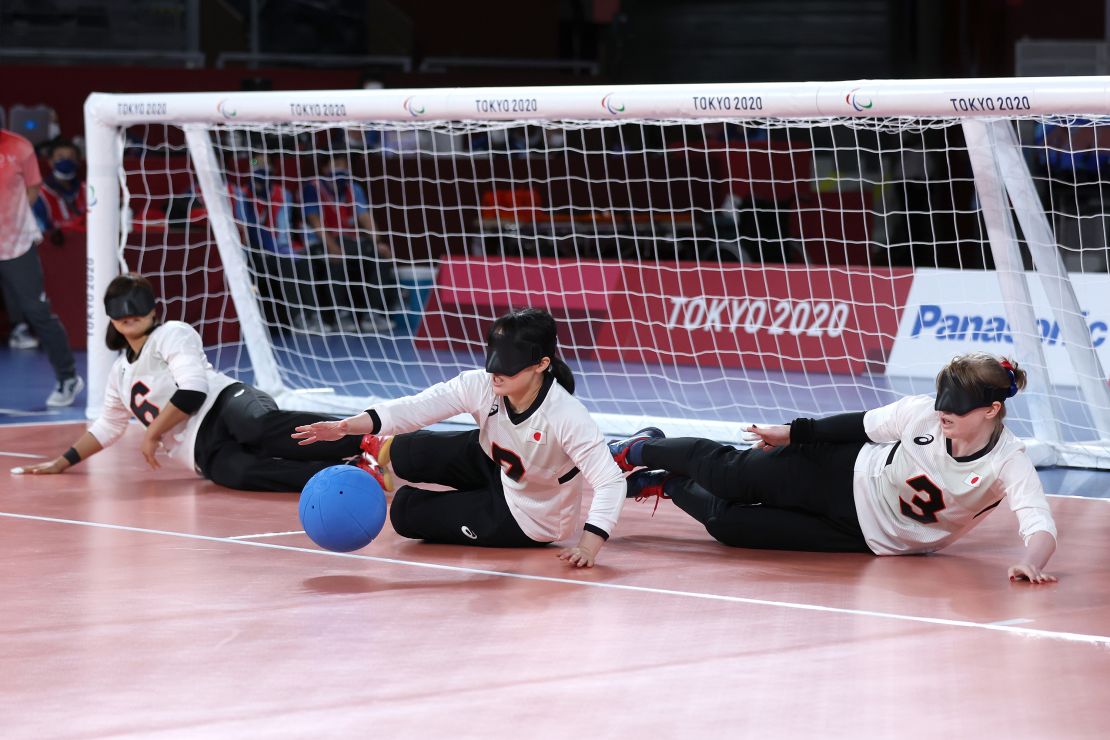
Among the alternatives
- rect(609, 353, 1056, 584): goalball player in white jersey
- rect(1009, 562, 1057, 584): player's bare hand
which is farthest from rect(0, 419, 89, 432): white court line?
rect(1009, 562, 1057, 584): player's bare hand

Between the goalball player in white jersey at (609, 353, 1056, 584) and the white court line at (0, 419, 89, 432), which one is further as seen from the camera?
the white court line at (0, 419, 89, 432)

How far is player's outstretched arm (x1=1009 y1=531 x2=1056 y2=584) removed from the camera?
18.5ft

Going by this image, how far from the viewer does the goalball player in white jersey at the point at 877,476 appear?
18.7ft

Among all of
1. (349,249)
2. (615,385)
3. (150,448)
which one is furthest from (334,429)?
(349,249)

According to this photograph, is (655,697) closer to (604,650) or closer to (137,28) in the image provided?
(604,650)

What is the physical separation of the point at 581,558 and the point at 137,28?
14.5 metres

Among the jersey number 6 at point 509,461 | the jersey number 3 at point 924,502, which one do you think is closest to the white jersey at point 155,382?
the jersey number 6 at point 509,461

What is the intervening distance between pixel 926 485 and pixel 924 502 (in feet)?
0.36

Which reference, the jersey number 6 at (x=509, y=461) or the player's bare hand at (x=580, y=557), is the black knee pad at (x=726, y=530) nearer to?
the player's bare hand at (x=580, y=557)

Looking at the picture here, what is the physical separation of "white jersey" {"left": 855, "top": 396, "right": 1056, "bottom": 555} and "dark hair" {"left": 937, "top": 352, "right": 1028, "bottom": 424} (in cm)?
21

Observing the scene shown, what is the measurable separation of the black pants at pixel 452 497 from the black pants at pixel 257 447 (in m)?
0.98

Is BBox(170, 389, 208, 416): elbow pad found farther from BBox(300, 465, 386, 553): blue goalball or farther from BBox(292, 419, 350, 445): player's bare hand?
BBox(292, 419, 350, 445): player's bare hand

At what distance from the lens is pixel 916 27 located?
20328 mm

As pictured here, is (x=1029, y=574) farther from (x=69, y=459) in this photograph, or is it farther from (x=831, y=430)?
(x=69, y=459)
